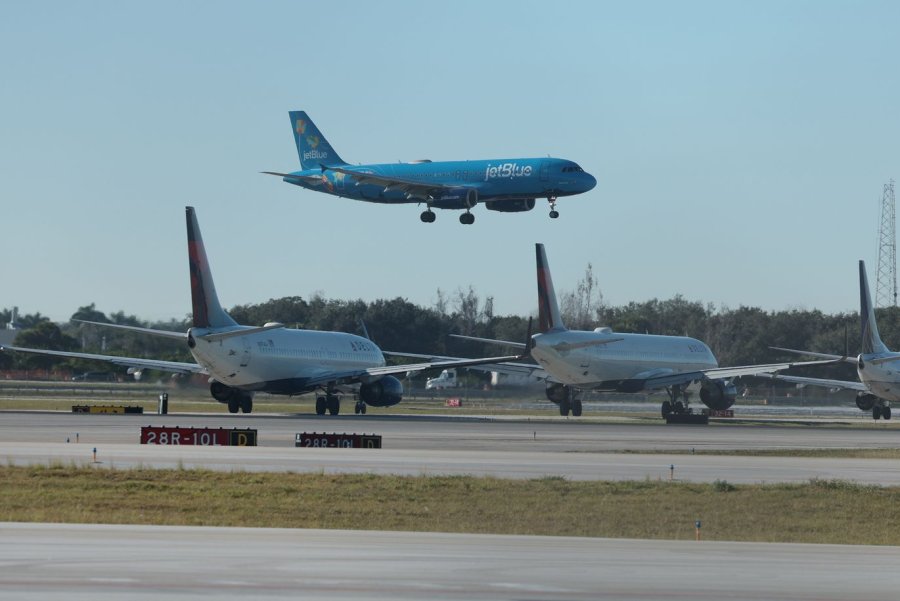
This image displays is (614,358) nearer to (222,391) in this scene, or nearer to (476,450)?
(222,391)

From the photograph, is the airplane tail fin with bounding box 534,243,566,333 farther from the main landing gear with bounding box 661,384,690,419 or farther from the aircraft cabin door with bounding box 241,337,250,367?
the aircraft cabin door with bounding box 241,337,250,367

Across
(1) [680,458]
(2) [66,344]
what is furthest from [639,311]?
(1) [680,458]

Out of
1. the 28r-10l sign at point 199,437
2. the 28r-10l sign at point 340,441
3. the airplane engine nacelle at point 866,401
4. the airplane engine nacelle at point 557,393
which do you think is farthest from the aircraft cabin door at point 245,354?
the airplane engine nacelle at point 866,401

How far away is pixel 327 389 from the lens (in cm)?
7300

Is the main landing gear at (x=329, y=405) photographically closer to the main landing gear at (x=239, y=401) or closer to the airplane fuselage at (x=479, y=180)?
the main landing gear at (x=239, y=401)

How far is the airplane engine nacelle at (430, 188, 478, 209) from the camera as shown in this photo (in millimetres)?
63125

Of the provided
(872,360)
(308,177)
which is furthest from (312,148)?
(872,360)

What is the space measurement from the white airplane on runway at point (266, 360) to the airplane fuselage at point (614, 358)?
16.2ft

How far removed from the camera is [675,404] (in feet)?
246

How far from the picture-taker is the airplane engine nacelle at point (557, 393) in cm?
7662

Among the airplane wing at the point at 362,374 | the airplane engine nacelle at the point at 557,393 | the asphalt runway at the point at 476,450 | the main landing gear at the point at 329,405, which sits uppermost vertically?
the airplane wing at the point at 362,374

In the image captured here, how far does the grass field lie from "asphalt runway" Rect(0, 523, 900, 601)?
265 cm

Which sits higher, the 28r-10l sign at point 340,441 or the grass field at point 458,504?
the 28r-10l sign at point 340,441

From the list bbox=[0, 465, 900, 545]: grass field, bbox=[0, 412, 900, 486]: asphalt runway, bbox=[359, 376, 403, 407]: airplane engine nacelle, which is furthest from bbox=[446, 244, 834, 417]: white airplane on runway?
bbox=[0, 465, 900, 545]: grass field
